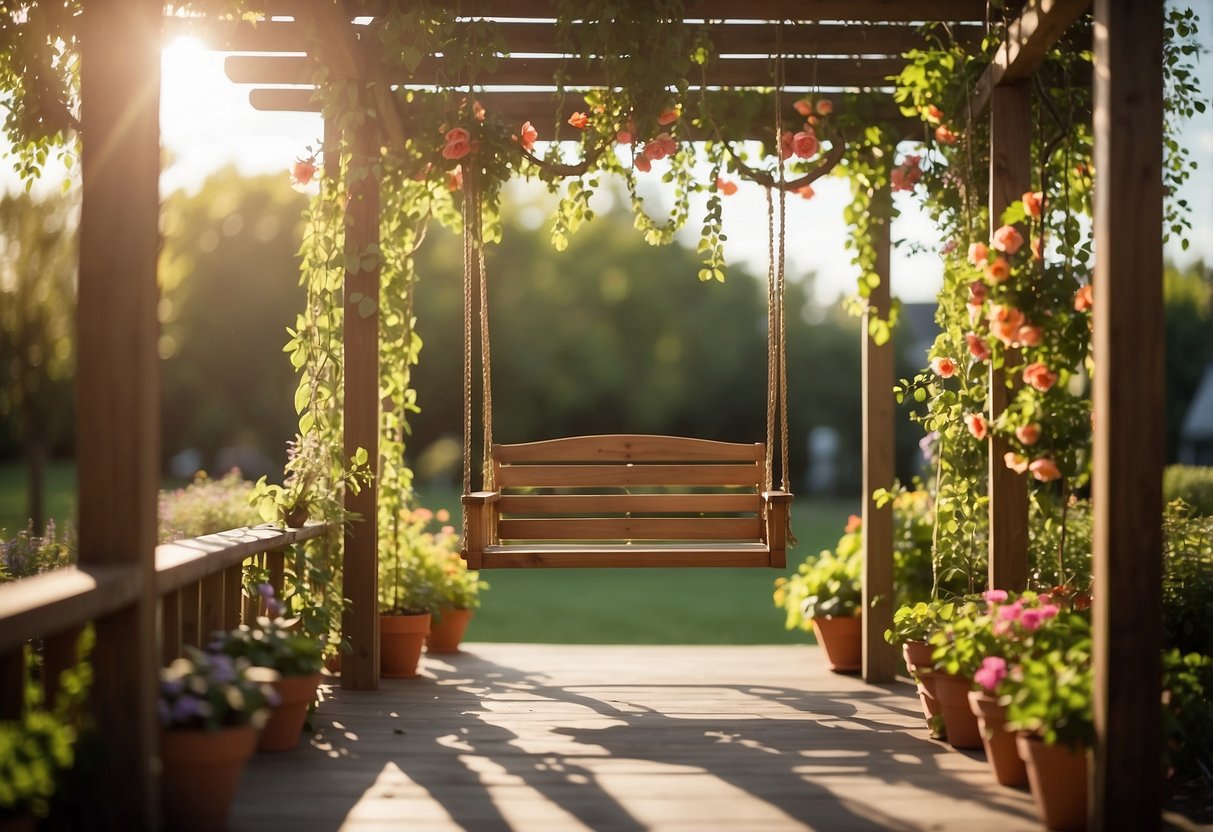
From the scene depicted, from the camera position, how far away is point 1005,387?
3.62m

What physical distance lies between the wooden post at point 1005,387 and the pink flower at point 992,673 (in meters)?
0.73

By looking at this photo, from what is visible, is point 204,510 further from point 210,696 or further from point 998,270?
point 998,270

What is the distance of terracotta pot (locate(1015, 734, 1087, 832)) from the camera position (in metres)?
2.67

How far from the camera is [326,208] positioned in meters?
4.32

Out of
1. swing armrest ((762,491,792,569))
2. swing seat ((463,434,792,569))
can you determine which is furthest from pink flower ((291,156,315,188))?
swing armrest ((762,491,792,569))

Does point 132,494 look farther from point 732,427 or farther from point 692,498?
point 732,427

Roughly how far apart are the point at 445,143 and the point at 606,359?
21.2 metres

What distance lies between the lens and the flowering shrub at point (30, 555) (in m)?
4.46

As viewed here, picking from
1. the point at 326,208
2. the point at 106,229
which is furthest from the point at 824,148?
the point at 106,229

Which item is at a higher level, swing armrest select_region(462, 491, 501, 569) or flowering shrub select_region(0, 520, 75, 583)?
swing armrest select_region(462, 491, 501, 569)

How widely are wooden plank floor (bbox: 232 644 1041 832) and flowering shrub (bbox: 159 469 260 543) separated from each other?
1758 millimetres

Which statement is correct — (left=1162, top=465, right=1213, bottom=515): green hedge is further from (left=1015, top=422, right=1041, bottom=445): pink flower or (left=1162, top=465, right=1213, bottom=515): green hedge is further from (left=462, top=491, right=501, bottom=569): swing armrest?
(left=462, top=491, right=501, bottom=569): swing armrest

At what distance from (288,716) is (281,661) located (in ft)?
0.84

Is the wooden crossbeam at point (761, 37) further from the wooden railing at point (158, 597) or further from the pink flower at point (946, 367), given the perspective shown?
the wooden railing at point (158, 597)
